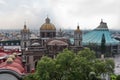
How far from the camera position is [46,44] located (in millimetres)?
41125

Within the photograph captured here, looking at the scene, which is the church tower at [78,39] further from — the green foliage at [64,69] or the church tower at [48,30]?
the green foliage at [64,69]

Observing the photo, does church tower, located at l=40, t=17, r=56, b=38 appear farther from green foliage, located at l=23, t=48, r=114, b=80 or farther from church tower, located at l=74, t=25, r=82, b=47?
green foliage, located at l=23, t=48, r=114, b=80

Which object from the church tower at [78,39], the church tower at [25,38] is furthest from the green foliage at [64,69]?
the church tower at [25,38]

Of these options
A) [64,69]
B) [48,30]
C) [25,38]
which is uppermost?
[48,30]

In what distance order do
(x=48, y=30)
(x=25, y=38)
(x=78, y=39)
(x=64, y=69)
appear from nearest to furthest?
(x=64, y=69), (x=25, y=38), (x=78, y=39), (x=48, y=30)

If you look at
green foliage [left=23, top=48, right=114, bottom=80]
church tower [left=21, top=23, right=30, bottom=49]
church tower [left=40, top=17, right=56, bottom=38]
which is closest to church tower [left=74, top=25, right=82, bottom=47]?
church tower [left=40, top=17, right=56, bottom=38]

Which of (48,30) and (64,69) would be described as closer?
(64,69)

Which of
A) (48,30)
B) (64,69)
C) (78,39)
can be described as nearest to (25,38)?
(48,30)

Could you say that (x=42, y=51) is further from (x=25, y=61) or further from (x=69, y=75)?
(x=69, y=75)

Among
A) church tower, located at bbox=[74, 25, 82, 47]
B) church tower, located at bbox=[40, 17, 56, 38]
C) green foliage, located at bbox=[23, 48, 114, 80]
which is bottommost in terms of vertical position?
green foliage, located at bbox=[23, 48, 114, 80]

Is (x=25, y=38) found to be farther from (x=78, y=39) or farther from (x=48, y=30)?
(x=78, y=39)

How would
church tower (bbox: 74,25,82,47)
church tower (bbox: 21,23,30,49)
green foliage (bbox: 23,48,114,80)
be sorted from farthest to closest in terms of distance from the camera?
church tower (bbox: 74,25,82,47) → church tower (bbox: 21,23,30,49) → green foliage (bbox: 23,48,114,80)

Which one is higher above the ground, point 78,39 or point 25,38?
point 25,38

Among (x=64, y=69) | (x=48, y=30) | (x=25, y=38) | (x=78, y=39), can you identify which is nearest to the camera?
(x=64, y=69)
